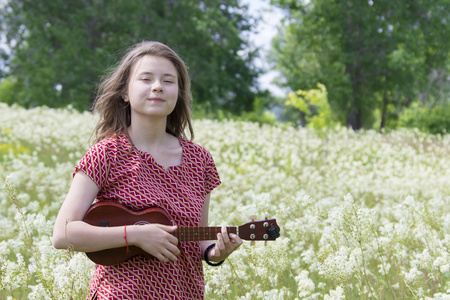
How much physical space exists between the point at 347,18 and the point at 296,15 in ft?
7.52

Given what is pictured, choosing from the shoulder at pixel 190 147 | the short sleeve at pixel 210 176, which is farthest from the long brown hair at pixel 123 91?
the short sleeve at pixel 210 176

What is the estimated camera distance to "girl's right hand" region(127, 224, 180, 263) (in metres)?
2.37

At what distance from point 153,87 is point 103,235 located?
709 mm

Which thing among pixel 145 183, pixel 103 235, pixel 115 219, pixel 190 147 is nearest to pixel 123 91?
pixel 190 147

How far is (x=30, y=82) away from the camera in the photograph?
3162cm

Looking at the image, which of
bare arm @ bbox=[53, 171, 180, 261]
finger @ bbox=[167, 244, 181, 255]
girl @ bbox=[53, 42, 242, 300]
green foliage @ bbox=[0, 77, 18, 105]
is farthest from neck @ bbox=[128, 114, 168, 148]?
green foliage @ bbox=[0, 77, 18, 105]

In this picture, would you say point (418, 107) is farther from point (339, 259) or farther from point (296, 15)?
point (339, 259)

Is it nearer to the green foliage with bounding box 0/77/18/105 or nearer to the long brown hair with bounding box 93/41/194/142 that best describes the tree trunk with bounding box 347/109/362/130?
the green foliage with bounding box 0/77/18/105

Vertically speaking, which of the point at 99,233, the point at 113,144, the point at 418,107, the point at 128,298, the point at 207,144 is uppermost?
the point at 418,107

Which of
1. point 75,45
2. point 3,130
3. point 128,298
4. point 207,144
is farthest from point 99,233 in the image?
point 75,45

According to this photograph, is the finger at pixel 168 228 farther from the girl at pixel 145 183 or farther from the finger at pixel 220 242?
the finger at pixel 220 242

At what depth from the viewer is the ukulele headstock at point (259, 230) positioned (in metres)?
2.54

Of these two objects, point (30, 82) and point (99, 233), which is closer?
point (99, 233)

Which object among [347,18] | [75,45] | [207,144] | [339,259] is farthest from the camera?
[75,45]
